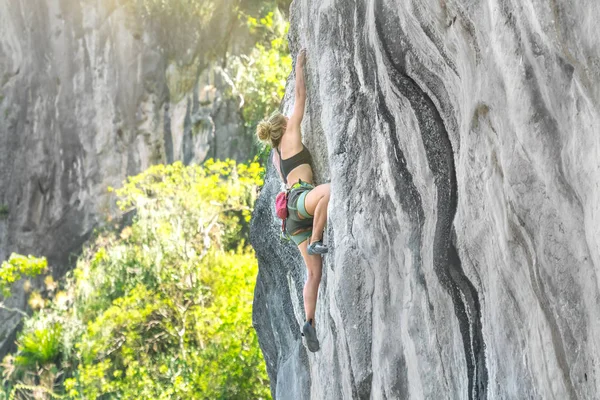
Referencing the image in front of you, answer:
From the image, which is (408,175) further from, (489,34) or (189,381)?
(189,381)

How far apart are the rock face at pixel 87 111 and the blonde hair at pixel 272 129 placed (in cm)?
1526

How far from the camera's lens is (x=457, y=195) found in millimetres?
3895

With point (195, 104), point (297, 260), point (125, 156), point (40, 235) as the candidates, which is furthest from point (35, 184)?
point (297, 260)

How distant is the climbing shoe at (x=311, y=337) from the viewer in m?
5.77

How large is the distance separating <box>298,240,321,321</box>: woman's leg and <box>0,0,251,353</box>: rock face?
15.5 metres

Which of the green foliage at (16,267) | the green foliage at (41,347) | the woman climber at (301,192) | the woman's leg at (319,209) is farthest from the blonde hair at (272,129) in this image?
the green foliage at (41,347)

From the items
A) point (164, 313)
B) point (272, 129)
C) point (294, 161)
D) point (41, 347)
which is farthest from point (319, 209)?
point (41, 347)

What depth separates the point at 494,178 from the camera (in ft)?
11.1

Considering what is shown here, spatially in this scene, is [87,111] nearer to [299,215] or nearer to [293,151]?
[293,151]

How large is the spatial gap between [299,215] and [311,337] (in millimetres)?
895

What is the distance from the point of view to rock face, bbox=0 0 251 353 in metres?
22.0

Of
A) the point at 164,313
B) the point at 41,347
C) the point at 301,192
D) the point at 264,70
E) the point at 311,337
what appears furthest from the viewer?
the point at 264,70

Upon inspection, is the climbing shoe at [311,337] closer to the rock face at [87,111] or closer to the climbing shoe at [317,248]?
the climbing shoe at [317,248]

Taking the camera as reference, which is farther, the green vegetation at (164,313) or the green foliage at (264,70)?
the green foliage at (264,70)
